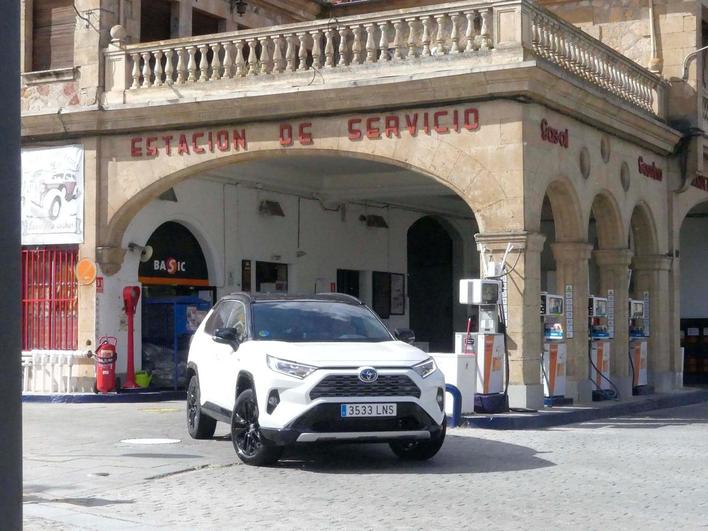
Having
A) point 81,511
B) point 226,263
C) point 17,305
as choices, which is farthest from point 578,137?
point 17,305

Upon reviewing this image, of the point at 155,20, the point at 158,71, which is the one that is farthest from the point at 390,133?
the point at 155,20

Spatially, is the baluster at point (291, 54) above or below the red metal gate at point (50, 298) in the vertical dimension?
above

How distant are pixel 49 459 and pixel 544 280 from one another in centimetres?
2065

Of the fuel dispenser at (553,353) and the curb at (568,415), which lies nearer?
the curb at (568,415)

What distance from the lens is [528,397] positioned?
1797 centimetres

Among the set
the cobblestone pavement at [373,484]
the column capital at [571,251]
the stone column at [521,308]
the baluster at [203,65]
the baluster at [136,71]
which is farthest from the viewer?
the baluster at [136,71]

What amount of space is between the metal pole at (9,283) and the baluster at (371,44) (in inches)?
607

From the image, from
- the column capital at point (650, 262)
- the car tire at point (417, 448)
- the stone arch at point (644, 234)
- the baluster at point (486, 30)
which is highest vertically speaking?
the baluster at point (486, 30)

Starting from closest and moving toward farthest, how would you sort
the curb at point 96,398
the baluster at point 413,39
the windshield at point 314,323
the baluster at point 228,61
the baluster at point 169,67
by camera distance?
the windshield at point 314,323 < the baluster at point 413,39 < the baluster at point 228,61 < the curb at point 96,398 < the baluster at point 169,67

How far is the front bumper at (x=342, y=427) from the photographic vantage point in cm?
1127

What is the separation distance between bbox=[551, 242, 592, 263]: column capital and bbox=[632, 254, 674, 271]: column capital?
13.9 feet

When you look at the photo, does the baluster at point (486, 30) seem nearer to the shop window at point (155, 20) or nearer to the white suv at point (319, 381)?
the white suv at point (319, 381)

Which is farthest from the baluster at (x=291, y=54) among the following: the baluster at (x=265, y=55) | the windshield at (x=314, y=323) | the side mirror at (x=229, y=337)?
the side mirror at (x=229, y=337)

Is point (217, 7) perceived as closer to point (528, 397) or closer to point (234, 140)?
point (234, 140)
